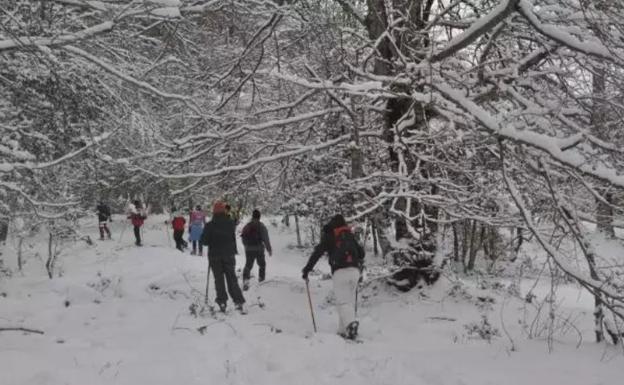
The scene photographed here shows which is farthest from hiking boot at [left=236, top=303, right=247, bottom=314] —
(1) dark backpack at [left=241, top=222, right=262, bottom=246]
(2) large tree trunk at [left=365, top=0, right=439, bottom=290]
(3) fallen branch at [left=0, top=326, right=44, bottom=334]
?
(1) dark backpack at [left=241, top=222, right=262, bottom=246]

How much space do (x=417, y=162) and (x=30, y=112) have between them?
6.20 metres

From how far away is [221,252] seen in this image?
9.53 metres

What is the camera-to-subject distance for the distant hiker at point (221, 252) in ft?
30.9

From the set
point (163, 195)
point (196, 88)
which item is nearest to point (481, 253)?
point (163, 195)

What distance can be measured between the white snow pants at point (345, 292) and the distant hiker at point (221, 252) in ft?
7.06

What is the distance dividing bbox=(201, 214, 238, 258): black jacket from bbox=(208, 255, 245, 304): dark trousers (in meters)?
0.08

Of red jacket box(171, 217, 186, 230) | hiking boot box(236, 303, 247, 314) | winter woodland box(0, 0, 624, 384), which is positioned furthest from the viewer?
red jacket box(171, 217, 186, 230)

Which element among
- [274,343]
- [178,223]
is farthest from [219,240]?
[178,223]

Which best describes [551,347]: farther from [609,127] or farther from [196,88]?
[196,88]

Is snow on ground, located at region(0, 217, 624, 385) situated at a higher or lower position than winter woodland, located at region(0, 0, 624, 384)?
lower

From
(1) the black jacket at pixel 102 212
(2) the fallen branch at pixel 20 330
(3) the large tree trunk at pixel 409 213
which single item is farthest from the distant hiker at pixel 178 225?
(2) the fallen branch at pixel 20 330

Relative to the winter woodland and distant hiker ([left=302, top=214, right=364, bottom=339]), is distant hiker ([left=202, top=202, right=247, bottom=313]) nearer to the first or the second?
the winter woodland

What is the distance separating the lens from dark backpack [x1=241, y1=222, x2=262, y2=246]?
1283 centimetres

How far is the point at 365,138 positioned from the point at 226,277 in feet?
11.2
